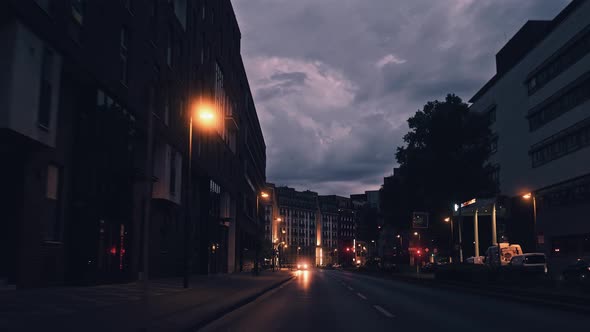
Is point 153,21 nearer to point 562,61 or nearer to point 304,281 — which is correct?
point 304,281

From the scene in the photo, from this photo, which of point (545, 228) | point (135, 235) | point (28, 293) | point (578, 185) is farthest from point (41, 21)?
point (545, 228)

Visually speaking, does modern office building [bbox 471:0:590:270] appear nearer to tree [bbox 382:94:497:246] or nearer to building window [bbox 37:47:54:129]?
tree [bbox 382:94:497:246]

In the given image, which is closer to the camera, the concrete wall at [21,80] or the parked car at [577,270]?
the concrete wall at [21,80]

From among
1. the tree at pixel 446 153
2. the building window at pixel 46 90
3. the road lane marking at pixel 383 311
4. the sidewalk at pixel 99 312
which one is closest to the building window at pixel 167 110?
the building window at pixel 46 90

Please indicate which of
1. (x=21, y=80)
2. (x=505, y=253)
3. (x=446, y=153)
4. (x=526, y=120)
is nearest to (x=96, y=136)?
(x=21, y=80)

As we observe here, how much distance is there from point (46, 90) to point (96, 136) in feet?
13.6

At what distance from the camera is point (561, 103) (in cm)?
4394

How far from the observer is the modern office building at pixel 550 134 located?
1594 inches

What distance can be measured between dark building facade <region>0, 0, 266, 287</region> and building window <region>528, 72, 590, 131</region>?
94.0 ft

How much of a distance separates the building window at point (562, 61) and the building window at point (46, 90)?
37.2 m

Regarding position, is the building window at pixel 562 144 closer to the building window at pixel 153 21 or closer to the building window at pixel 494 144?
the building window at pixel 494 144

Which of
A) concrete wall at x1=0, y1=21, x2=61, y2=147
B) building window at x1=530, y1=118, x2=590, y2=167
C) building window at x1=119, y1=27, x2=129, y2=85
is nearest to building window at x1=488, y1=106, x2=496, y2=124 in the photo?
building window at x1=530, y1=118, x2=590, y2=167

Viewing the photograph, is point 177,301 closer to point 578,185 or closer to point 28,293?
point 28,293

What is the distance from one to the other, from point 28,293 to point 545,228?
42.8 meters
